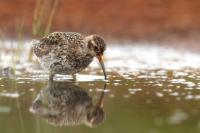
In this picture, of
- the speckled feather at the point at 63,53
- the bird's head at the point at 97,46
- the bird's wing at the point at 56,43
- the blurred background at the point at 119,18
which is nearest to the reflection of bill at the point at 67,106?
the speckled feather at the point at 63,53

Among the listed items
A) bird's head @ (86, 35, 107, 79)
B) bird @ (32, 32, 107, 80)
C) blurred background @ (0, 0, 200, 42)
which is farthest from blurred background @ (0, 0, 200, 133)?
bird's head @ (86, 35, 107, 79)

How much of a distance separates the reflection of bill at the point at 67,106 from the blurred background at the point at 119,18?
6.64m

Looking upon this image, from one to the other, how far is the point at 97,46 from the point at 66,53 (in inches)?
19.3

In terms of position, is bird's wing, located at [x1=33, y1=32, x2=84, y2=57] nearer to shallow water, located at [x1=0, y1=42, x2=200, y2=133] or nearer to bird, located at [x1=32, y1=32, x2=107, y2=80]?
bird, located at [x1=32, y1=32, x2=107, y2=80]

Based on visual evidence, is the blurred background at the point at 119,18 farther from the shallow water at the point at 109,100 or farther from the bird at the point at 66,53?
the bird at the point at 66,53

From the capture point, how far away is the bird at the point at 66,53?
29.9ft

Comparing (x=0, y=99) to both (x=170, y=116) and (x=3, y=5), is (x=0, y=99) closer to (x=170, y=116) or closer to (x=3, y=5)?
(x=170, y=116)

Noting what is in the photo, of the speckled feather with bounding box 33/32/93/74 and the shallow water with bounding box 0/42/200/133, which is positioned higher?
the speckled feather with bounding box 33/32/93/74

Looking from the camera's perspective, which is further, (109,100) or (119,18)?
(119,18)

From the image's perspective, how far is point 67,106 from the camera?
24.7 feet

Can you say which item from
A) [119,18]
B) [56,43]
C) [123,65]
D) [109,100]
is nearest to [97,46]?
[56,43]

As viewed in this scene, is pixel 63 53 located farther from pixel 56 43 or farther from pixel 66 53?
pixel 56 43

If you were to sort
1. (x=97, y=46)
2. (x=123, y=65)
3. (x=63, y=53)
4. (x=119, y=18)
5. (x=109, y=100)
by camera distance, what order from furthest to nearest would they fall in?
(x=119, y=18), (x=123, y=65), (x=63, y=53), (x=97, y=46), (x=109, y=100)

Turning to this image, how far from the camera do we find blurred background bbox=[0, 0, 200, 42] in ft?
49.9
